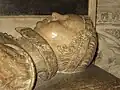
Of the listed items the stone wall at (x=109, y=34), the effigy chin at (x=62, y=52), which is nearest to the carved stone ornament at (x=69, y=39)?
the effigy chin at (x=62, y=52)

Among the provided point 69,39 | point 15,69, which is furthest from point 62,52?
point 15,69

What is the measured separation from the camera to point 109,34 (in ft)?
5.89

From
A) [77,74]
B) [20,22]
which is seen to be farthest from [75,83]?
[20,22]

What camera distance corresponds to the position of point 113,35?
180cm

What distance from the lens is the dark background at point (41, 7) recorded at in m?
1.51

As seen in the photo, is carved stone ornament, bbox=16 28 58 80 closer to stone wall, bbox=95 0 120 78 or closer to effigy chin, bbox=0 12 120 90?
effigy chin, bbox=0 12 120 90

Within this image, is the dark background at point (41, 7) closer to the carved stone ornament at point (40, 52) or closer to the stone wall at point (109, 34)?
the stone wall at point (109, 34)

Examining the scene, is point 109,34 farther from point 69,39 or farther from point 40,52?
point 40,52

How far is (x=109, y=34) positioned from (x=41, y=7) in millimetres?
451

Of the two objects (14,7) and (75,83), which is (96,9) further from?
(75,83)

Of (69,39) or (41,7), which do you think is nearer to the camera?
(69,39)

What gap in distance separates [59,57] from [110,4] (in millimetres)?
644

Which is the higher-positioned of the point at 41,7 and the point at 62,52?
the point at 41,7

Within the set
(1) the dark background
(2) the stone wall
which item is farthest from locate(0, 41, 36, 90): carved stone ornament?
(2) the stone wall
